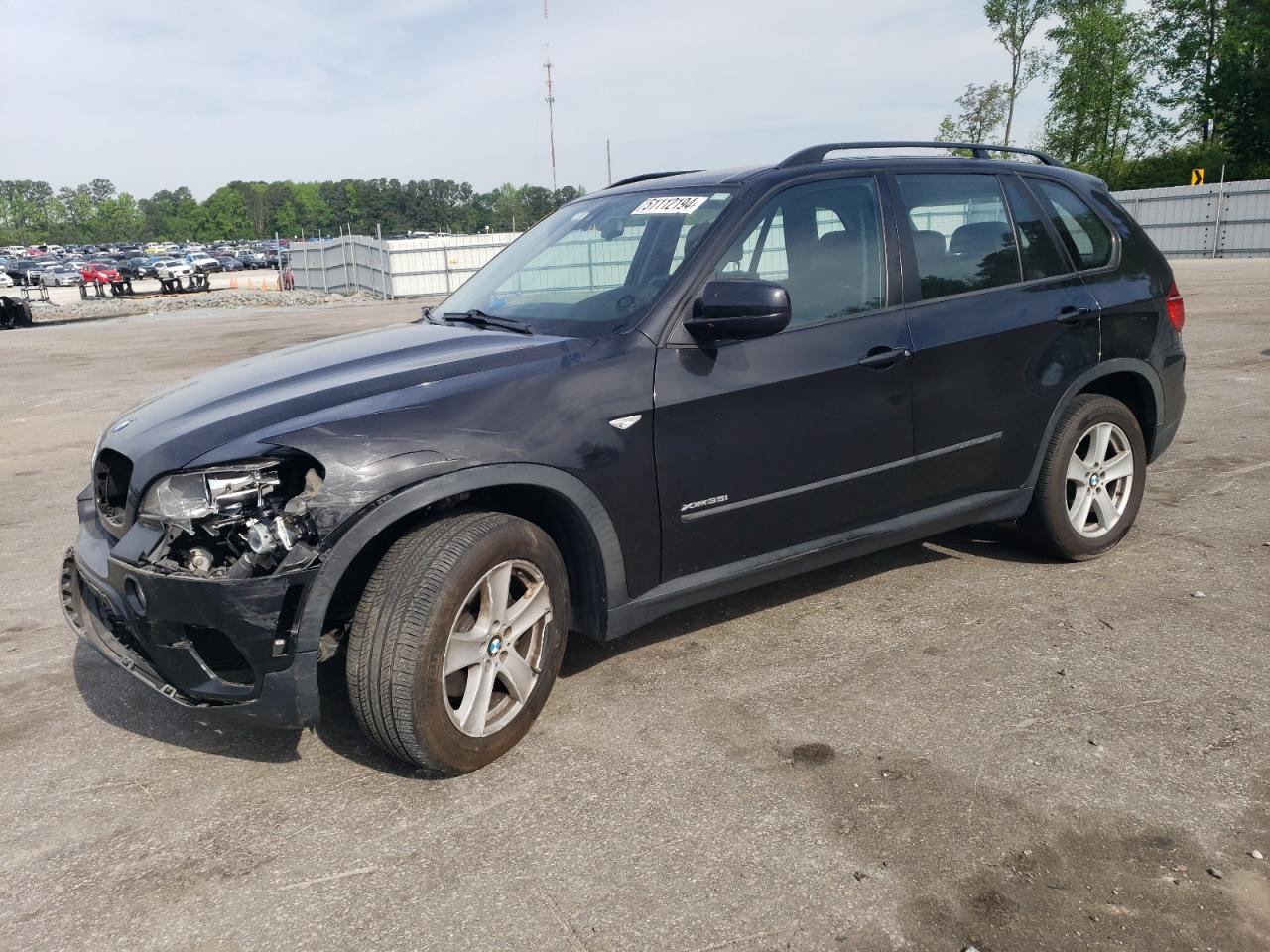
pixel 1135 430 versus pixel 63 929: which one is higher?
pixel 1135 430

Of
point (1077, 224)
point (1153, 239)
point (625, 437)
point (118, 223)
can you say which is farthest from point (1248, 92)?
point (118, 223)

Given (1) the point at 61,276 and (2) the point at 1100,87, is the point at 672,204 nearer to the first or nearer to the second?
(2) the point at 1100,87

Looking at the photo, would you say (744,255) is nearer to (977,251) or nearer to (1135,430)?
(977,251)

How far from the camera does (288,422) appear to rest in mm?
3012

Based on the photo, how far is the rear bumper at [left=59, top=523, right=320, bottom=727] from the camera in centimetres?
283

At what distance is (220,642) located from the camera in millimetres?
2957

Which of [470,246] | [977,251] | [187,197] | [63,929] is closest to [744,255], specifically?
[977,251]

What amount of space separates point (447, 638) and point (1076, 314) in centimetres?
309

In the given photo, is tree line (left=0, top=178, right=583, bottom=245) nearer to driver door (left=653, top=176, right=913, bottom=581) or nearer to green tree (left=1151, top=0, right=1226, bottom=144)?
green tree (left=1151, top=0, right=1226, bottom=144)

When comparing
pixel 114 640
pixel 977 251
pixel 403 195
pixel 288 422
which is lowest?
pixel 114 640

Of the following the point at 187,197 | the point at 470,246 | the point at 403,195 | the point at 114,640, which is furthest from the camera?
the point at 187,197

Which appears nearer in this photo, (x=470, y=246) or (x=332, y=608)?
(x=332, y=608)

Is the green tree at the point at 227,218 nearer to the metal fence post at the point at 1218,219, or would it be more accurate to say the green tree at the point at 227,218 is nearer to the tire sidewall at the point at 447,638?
the metal fence post at the point at 1218,219

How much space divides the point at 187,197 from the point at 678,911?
21931 cm
